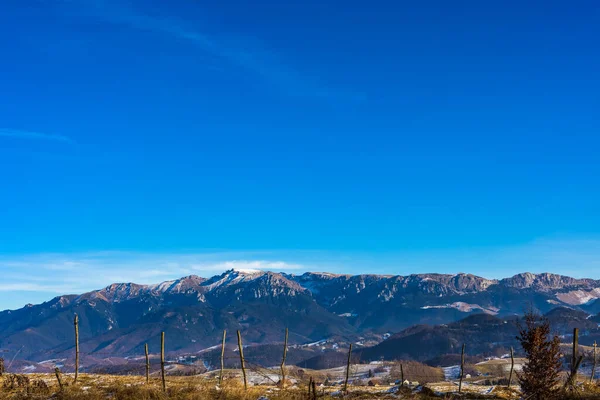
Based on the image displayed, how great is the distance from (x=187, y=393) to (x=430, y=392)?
15536mm

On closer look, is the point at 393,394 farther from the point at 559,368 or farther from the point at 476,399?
the point at 559,368

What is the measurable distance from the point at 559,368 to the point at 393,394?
10.6 metres

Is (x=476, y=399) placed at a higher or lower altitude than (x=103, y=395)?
lower

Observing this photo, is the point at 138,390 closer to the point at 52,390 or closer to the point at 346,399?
the point at 52,390

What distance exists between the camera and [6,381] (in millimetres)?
34125

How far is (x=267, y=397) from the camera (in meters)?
28.0

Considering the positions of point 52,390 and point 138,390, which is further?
point 52,390

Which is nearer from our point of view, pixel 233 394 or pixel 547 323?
pixel 233 394

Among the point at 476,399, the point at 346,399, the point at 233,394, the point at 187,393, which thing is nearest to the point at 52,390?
the point at 187,393

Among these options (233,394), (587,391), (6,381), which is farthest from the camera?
(6,381)

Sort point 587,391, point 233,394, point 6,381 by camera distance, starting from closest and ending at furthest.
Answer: point 233,394
point 587,391
point 6,381

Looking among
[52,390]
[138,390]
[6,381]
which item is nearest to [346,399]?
[138,390]

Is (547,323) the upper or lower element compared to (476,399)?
upper

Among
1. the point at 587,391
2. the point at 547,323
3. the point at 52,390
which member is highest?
the point at 547,323
